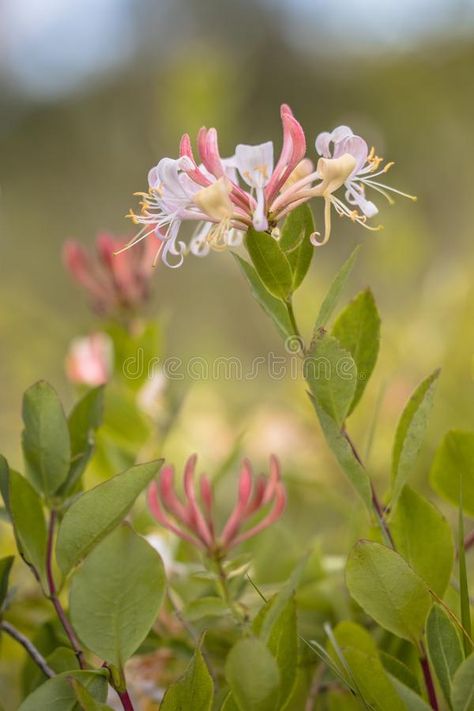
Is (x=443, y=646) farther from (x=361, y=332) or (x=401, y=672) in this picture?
(x=361, y=332)

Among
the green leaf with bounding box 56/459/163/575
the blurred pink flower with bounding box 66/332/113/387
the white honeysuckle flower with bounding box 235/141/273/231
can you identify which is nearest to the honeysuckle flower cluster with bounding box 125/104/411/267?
the white honeysuckle flower with bounding box 235/141/273/231

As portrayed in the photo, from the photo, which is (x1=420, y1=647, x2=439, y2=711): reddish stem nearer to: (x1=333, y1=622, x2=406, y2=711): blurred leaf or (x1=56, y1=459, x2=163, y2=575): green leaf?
(x1=333, y1=622, x2=406, y2=711): blurred leaf

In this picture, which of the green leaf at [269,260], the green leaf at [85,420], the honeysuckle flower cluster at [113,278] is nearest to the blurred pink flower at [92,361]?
the honeysuckle flower cluster at [113,278]

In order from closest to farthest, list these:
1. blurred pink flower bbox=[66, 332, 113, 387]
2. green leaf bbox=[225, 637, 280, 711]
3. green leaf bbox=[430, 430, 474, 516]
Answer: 1. green leaf bbox=[225, 637, 280, 711]
2. green leaf bbox=[430, 430, 474, 516]
3. blurred pink flower bbox=[66, 332, 113, 387]

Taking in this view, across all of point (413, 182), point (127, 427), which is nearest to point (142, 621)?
point (127, 427)

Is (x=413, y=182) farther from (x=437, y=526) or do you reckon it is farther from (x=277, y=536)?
(x=437, y=526)

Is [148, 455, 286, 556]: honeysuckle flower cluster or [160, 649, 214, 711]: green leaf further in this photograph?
[148, 455, 286, 556]: honeysuckle flower cluster

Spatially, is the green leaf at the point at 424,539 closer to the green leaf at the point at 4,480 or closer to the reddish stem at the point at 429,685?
the reddish stem at the point at 429,685
